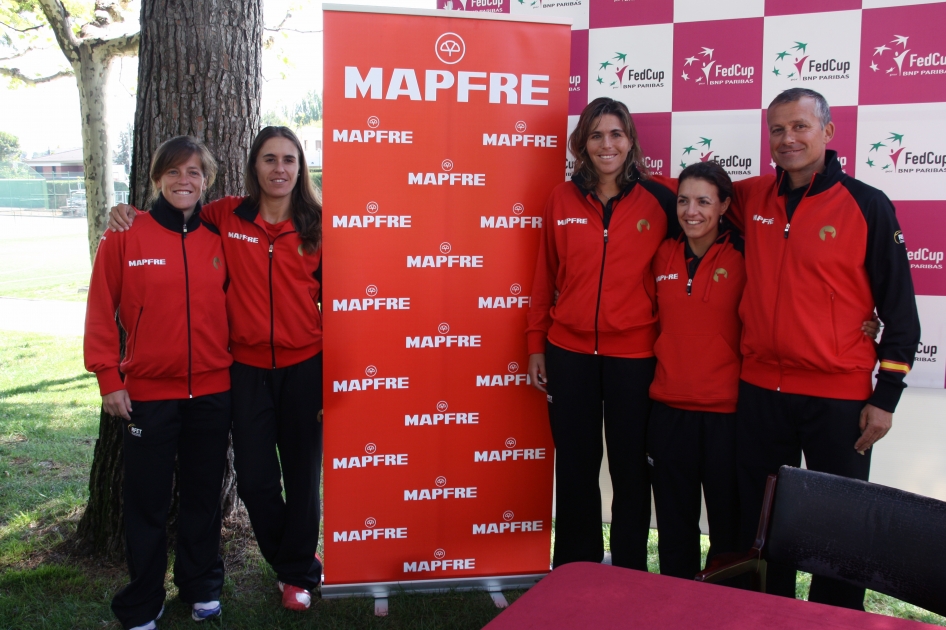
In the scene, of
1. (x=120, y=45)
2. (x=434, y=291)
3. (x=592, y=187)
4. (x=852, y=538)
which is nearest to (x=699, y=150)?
(x=592, y=187)

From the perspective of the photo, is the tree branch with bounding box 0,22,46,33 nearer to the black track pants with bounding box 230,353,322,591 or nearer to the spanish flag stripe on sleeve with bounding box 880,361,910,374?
the black track pants with bounding box 230,353,322,591

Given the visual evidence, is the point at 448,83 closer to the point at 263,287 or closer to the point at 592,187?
the point at 592,187

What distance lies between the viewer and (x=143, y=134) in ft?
10.6

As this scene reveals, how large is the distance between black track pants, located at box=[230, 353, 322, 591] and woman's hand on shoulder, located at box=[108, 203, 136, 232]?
637 millimetres

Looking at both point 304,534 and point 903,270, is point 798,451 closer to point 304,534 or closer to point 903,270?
point 903,270

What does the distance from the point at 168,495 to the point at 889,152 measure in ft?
10.9

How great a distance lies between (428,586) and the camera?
10.2 feet

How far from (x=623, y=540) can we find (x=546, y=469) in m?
0.46

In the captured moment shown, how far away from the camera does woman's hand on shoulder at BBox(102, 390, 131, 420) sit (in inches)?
99.8

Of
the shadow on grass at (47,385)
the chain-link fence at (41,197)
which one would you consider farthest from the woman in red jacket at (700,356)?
the chain-link fence at (41,197)

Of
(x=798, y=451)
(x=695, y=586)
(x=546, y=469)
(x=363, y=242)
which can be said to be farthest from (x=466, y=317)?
(x=695, y=586)

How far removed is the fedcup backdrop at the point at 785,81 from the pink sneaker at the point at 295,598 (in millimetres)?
2282

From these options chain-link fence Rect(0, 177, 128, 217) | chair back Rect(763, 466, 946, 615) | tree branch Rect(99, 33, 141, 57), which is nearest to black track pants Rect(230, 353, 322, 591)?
chair back Rect(763, 466, 946, 615)

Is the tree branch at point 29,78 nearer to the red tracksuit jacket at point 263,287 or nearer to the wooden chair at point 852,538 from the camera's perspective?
the red tracksuit jacket at point 263,287
